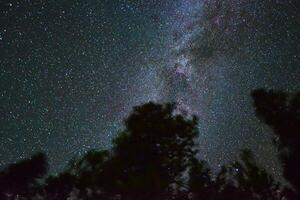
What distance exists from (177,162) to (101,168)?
3.54m

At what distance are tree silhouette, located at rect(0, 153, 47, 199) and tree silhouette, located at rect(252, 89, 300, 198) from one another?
10.8 meters

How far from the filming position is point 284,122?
1872cm

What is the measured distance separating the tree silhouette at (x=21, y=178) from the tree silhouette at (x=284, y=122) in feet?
35.4

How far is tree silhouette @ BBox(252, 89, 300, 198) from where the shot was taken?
18.2 metres

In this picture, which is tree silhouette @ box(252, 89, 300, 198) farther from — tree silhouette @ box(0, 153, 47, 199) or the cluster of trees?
tree silhouette @ box(0, 153, 47, 199)

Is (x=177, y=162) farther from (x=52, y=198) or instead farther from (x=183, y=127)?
(x=52, y=198)

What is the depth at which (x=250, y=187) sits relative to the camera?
20.7 m

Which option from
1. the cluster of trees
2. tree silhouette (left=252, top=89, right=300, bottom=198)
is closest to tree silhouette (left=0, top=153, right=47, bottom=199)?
the cluster of trees

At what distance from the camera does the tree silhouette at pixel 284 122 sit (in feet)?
59.6

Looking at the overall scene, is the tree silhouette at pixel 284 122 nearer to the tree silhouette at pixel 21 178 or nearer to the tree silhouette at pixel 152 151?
the tree silhouette at pixel 152 151

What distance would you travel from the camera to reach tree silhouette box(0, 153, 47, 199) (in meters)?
21.0

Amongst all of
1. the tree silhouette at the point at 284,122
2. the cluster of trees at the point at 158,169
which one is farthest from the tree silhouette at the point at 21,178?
the tree silhouette at the point at 284,122

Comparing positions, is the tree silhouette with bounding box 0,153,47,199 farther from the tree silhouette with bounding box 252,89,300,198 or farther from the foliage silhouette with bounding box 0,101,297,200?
the tree silhouette with bounding box 252,89,300,198

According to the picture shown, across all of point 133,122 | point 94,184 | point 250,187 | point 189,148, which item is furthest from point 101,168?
point 250,187
